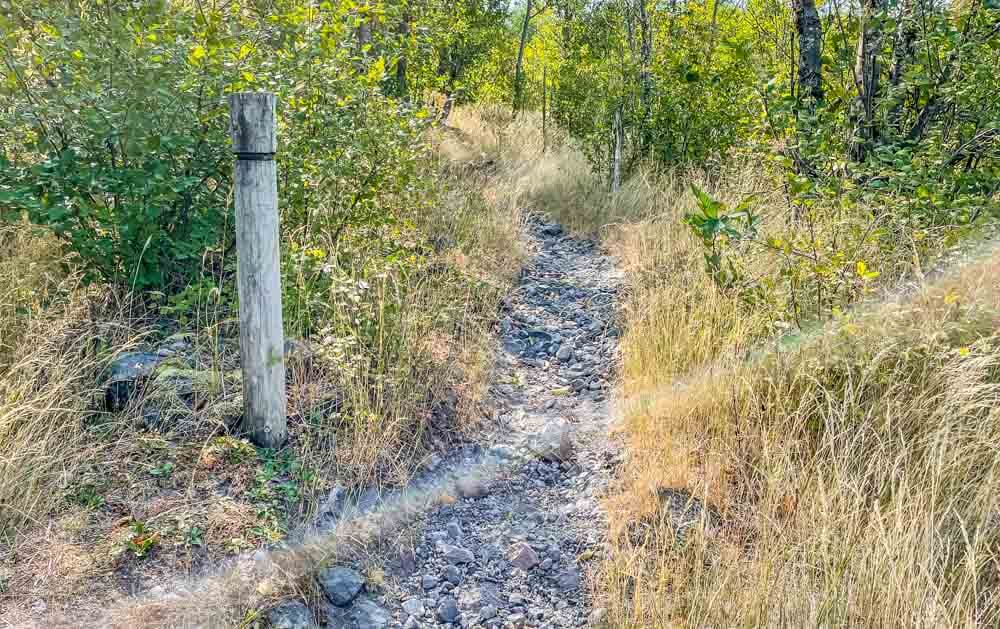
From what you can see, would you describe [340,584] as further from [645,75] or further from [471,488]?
[645,75]

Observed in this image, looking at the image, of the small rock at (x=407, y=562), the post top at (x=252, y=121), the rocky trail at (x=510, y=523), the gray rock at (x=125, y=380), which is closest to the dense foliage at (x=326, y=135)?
the gray rock at (x=125, y=380)

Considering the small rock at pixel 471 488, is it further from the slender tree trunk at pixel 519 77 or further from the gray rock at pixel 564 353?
the slender tree trunk at pixel 519 77

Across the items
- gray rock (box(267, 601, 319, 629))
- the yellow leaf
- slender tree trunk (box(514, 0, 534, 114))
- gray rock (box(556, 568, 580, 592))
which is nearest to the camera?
gray rock (box(267, 601, 319, 629))

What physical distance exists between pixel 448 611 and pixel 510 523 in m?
0.64

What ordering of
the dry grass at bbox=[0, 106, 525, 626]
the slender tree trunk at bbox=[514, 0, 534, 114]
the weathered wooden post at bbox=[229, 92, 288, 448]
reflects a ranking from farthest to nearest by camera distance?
the slender tree trunk at bbox=[514, 0, 534, 114]
the weathered wooden post at bbox=[229, 92, 288, 448]
the dry grass at bbox=[0, 106, 525, 626]

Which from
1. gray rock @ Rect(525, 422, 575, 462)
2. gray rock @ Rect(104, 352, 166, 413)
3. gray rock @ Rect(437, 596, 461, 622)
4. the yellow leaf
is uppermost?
the yellow leaf

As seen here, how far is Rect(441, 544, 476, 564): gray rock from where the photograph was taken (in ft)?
9.63

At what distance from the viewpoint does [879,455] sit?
110 inches

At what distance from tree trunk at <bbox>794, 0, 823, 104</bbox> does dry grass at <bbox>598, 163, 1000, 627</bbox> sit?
5.44 feet

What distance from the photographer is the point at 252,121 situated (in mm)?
2893

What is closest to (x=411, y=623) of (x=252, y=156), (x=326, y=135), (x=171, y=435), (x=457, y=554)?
(x=457, y=554)

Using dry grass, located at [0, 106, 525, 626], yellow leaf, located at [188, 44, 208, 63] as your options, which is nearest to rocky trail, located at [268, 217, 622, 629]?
dry grass, located at [0, 106, 525, 626]

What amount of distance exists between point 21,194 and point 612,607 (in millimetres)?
3298

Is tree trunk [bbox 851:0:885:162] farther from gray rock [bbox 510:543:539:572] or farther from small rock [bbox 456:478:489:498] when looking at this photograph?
gray rock [bbox 510:543:539:572]
